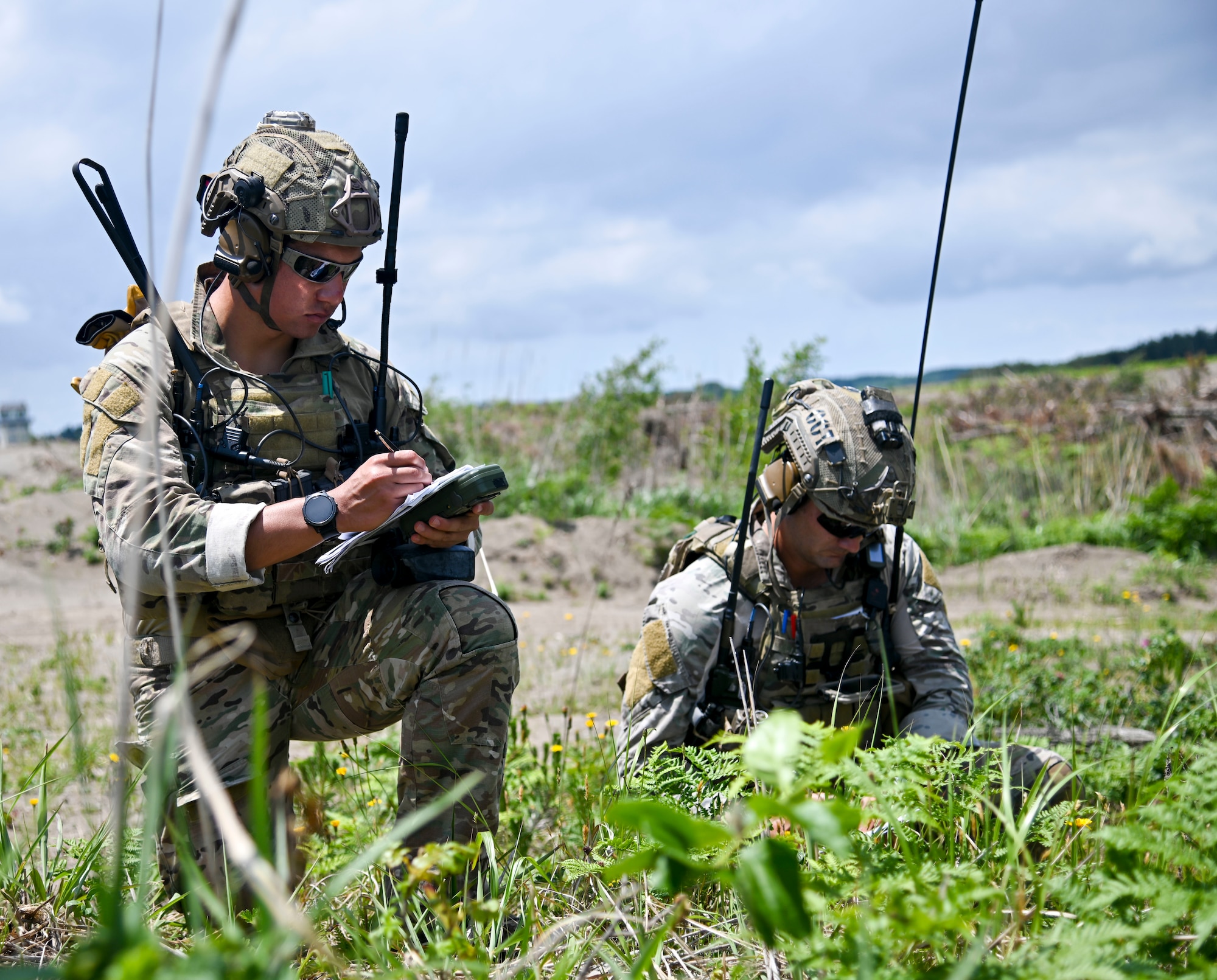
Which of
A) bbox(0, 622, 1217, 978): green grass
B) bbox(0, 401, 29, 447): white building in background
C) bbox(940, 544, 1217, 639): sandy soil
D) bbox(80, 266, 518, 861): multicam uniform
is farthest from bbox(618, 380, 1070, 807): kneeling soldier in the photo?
bbox(0, 401, 29, 447): white building in background

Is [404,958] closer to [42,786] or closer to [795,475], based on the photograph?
[42,786]

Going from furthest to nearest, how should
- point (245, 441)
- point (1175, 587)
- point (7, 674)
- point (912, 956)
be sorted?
point (1175, 587) → point (7, 674) → point (245, 441) → point (912, 956)

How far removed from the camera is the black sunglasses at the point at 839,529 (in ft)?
10.1

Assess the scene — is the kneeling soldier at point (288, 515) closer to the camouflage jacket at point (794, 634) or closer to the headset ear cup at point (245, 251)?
the headset ear cup at point (245, 251)

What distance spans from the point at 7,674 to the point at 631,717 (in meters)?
5.38

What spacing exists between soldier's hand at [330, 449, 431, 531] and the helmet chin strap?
2.30 feet

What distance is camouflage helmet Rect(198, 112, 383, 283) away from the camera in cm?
289

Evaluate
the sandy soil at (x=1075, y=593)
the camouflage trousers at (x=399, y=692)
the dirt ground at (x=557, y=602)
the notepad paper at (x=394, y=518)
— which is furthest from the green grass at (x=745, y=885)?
the sandy soil at (x=1075, y=593)

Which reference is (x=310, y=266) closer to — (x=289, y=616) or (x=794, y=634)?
(x=289, y=616)

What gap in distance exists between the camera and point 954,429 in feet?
51.7

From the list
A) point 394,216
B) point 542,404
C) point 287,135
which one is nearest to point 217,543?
point 394,216

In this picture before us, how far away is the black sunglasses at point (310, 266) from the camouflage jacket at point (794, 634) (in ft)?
4.65

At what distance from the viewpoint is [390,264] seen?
3.04 m

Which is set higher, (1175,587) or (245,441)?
(245,441)
